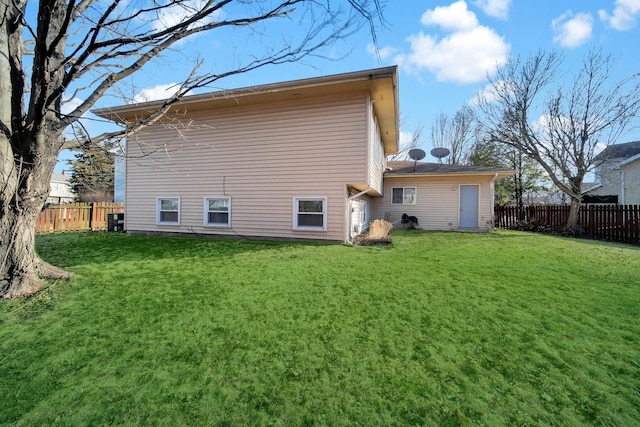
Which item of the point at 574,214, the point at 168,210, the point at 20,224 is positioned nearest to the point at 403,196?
the point at 574,214

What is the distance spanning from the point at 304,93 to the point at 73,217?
12121mm

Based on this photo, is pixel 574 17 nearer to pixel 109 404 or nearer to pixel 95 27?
pixel 95 27

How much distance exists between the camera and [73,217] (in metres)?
12.8

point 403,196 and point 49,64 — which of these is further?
point 403,196

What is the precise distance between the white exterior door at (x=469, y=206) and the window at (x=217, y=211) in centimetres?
1112

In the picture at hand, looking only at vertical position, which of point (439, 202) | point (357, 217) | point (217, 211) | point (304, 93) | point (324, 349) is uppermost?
point (304, 93)

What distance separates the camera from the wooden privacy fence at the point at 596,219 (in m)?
11.1

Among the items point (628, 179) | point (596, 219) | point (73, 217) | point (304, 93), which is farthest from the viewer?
point (628, 179)

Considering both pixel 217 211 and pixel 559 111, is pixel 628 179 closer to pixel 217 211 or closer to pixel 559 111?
pixel 559 111

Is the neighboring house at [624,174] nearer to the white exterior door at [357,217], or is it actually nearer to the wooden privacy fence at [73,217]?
the white exterior door at [357,217]

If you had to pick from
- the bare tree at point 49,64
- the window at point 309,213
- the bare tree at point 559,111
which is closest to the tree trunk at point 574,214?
the bare tree at point 559,111

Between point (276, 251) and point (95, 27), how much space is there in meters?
5.39

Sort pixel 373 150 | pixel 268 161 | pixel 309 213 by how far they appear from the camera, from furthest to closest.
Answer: pixel 373 150 < pixel 268 161 < pixel 309 213

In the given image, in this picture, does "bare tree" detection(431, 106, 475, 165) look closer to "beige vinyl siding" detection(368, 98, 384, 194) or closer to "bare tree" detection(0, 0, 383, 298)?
"beige vinyl siding" detection(368, 98, 384, 194)
